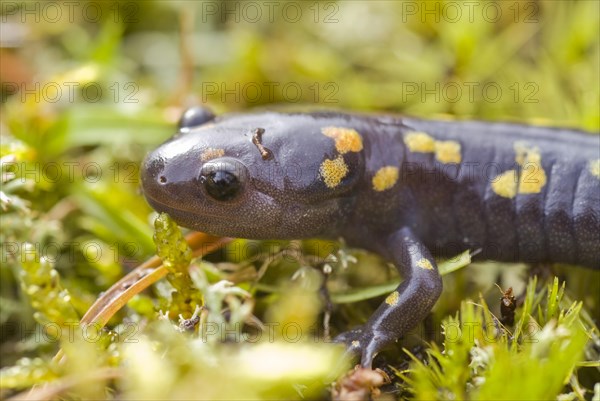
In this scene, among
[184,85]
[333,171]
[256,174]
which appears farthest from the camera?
[184,85]

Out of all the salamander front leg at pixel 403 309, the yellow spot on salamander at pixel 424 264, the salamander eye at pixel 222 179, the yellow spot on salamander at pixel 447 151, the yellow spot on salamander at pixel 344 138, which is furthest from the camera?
the yellow spot on salamander at pixel 447 151

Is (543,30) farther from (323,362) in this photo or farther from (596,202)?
(323,362)

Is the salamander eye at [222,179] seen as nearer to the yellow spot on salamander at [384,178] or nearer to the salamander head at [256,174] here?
the salamander head at [256,174]

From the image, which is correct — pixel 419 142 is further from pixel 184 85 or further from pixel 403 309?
pixel 184 85

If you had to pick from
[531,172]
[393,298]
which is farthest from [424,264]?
[531,172]

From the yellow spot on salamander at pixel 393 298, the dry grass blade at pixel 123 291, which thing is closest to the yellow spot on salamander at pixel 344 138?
the yellow spot on salamander at pixel 393 298

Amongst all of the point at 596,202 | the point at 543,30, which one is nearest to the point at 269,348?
the point at 596,202
